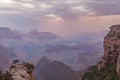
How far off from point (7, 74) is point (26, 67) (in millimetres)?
5574

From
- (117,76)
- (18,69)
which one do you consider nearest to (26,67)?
(18,69)

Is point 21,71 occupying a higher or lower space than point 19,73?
higher

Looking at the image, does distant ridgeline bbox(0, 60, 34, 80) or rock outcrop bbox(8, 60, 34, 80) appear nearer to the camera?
distant ridgeline bbox(0, 60, 34, 80)

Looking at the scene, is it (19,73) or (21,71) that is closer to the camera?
(19,73)

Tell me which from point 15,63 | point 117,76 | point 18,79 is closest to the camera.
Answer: point 18,79

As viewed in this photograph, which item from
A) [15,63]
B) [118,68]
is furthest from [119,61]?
[15,63]

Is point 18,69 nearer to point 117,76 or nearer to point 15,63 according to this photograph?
point 15,63

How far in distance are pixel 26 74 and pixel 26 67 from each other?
311 cm

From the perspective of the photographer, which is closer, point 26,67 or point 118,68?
point 26,67

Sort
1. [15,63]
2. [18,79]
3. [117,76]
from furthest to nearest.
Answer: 1. [117,76]
2. [15,63]
3. [18,79]

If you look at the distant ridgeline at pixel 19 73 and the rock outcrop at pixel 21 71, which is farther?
the rock outcrop at pixel 21 71

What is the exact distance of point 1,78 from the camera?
76375 millimetres

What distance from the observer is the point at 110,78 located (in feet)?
634

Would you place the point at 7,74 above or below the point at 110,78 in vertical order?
above
